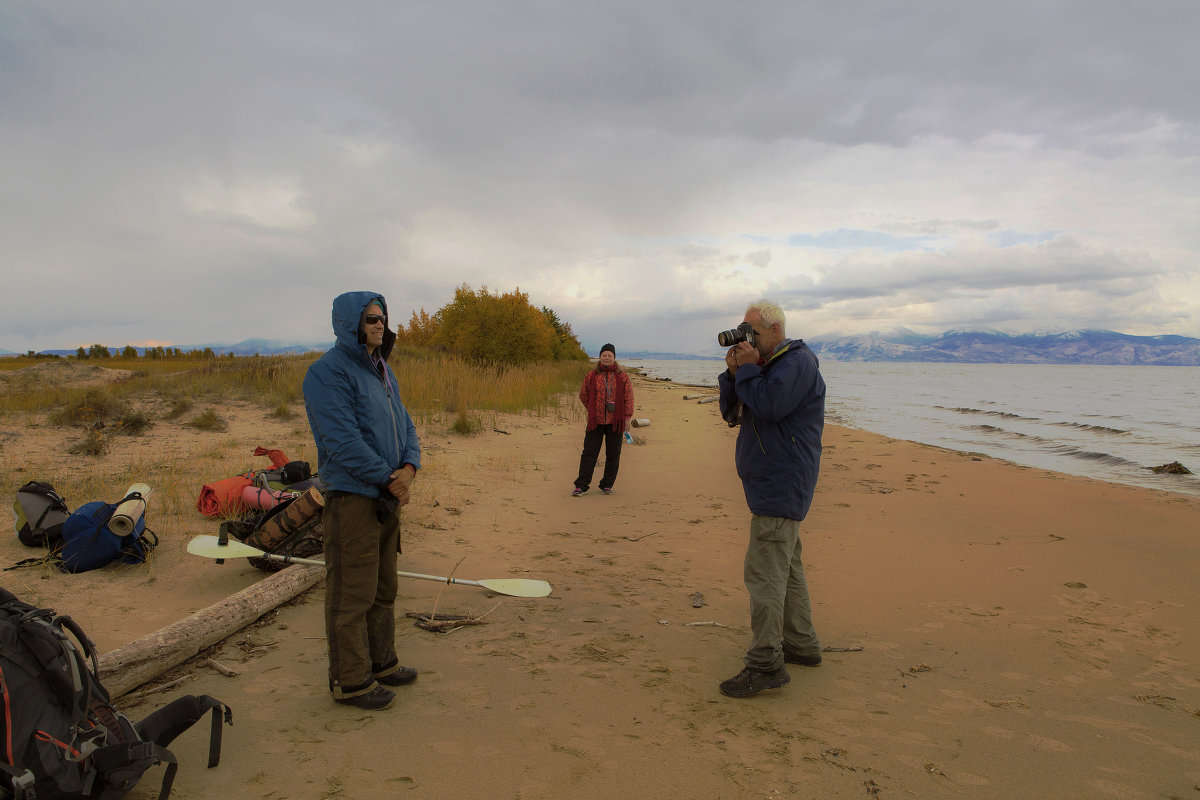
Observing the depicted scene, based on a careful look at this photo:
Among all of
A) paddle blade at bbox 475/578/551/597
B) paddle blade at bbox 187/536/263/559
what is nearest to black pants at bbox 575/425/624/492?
paddle blade at bbox 475/578/551/597

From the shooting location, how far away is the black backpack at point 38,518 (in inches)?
187

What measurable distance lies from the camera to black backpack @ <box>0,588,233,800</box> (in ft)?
10.1

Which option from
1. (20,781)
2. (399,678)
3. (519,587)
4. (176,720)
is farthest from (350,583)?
(519,587)

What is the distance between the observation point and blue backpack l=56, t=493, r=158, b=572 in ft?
15.0

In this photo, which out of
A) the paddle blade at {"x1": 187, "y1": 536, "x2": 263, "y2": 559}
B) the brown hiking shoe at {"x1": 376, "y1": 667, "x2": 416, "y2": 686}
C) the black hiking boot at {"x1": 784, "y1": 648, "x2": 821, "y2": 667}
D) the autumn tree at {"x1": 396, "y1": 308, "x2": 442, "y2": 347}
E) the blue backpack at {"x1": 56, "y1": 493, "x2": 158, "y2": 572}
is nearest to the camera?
the brown hiking shoe at {"x1": 376, "y1": 667, "x2": 416, "y2": 686}

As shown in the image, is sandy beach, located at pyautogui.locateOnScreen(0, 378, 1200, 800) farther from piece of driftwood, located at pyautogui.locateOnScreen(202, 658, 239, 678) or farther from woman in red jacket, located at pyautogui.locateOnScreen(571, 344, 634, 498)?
woman in red jacket, located at pyautogui.locateOnScreen(571, 344, 634, 498)

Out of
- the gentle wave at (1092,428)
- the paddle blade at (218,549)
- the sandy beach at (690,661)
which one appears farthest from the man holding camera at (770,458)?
the gentle wave at (1092,428)

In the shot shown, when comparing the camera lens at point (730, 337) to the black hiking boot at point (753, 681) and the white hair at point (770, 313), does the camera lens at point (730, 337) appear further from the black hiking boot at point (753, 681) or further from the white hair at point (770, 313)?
the black hiking boot at point (753, 681)

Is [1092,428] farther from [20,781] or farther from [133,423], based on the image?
[20,781]

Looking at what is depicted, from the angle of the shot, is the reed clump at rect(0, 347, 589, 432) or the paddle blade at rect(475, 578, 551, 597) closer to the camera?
the paddle blade at rect(475, 578, 551, 597)

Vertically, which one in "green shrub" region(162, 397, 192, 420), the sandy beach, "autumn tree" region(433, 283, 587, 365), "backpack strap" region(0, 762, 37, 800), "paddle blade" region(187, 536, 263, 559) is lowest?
the sandy beach

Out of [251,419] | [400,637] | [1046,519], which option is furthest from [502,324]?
[400,637]

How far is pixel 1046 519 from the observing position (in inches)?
323

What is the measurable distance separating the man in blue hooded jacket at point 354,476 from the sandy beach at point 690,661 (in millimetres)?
298
